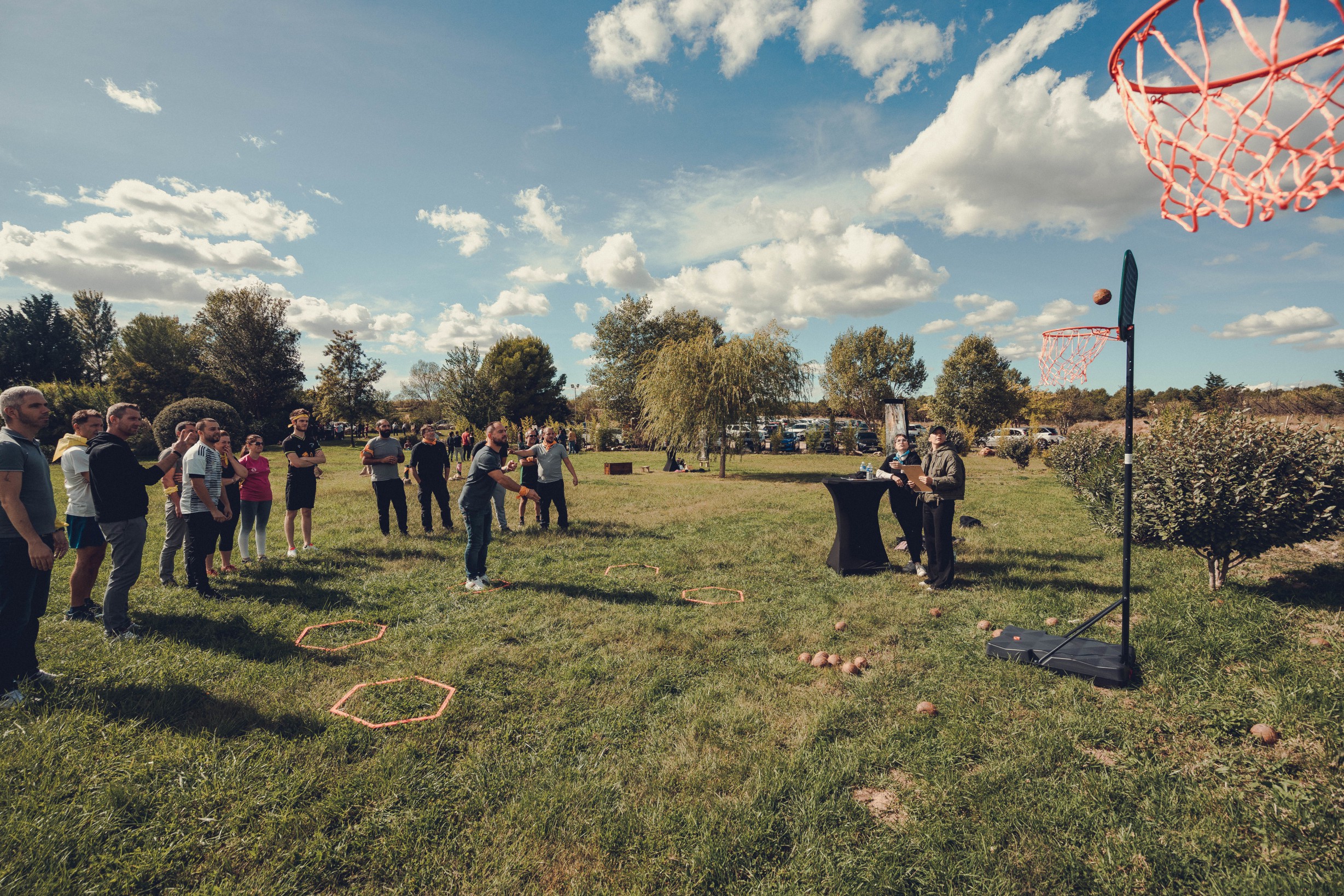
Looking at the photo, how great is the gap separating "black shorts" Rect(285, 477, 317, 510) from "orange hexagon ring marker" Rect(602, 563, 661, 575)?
4.50 metres

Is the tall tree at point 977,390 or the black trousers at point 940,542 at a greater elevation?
the tall tree at point 977,390

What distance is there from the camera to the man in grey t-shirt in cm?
898

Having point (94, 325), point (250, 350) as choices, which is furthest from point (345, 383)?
point (94, 325)

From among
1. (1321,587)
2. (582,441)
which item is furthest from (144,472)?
(582,441)

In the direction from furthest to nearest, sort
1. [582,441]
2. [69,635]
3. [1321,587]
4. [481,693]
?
[582,441] < [1321,587] < [69,635] < [481,693]

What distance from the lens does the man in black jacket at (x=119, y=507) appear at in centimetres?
483

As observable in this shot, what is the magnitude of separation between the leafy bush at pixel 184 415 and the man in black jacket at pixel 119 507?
920 inches

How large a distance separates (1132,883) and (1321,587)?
5.79 metres

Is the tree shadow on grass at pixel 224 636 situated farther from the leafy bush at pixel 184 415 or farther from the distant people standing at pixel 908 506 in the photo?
the leafy bush at pixel 184 415

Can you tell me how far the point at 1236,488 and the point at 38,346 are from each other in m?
61.5

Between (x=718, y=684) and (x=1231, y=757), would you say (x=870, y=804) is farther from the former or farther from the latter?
(x=1231, y=757)

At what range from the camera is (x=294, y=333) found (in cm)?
4091

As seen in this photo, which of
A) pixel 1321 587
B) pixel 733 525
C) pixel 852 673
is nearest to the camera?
pixel 852 673

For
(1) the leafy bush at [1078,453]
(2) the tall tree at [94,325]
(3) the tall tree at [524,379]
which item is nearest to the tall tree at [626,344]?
(3) the tall tree at [524,379]
